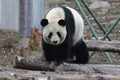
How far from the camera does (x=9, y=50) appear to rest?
400 inches

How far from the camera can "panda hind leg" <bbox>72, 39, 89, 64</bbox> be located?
612cm

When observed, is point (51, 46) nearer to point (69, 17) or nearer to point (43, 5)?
point (69, 17)

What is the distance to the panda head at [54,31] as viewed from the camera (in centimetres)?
550

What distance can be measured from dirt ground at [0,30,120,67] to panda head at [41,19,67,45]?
381cm

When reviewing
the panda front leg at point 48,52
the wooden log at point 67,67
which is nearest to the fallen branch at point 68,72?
the wooden log at point 67,67

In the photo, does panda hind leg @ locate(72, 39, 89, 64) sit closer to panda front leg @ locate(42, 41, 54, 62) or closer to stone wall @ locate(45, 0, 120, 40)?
panda front leg @ locate(42, 41, 54, 62)

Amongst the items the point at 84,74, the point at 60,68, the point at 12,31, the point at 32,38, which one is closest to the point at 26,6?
the point at 32,38

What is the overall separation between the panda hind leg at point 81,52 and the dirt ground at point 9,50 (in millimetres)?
3123

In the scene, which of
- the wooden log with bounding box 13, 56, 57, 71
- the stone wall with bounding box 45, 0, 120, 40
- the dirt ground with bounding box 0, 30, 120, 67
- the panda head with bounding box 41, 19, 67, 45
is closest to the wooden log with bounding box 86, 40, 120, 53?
the panda head with bounding box 41, 19, 67, 45

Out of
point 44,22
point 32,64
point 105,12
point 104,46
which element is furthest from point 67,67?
point 105,12

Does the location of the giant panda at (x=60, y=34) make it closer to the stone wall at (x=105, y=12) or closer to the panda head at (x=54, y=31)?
the panda head at (x=54, y=31)

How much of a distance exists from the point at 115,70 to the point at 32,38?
370 cm

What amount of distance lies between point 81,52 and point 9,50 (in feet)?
14.0

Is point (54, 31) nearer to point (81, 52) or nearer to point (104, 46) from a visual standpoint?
point (81, 52)
